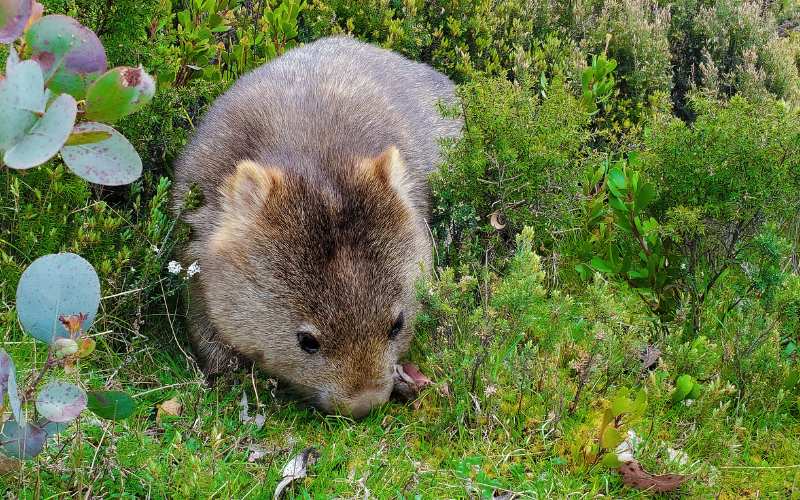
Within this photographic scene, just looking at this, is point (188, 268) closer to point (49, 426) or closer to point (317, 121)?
point (317, 121)

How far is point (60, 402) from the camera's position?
7.14 feet

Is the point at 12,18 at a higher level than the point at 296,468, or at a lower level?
higher

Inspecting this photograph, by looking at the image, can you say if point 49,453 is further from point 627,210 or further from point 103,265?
point 627,210

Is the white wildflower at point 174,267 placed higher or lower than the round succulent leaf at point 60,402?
lower

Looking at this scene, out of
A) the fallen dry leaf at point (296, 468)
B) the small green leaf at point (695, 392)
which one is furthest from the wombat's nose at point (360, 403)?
the small green leaf at point (695, 392)

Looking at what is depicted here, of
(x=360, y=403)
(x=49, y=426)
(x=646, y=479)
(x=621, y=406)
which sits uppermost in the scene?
(x=49, y=426)

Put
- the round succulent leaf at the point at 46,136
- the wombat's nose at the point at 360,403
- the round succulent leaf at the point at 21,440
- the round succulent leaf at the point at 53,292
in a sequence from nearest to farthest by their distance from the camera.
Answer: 1. the round succulent leaf at the point at 46,136
2. the round succulent leaf at the point at 53,292
3. the round succulent leaf at the point at 21,440
4. the wombat's nose at the point at 360,403

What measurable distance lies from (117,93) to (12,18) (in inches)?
9.9

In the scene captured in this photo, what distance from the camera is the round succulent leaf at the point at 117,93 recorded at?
1813mm

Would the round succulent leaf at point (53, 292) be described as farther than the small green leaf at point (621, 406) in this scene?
No

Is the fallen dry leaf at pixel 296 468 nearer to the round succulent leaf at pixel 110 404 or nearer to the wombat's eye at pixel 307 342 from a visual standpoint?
the wombat's eye at pixel 307 342

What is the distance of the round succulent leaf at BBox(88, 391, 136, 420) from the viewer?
242cm

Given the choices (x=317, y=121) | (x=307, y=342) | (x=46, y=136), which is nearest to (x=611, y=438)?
(x=307, y=342)

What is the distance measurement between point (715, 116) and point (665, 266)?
2.43ft
